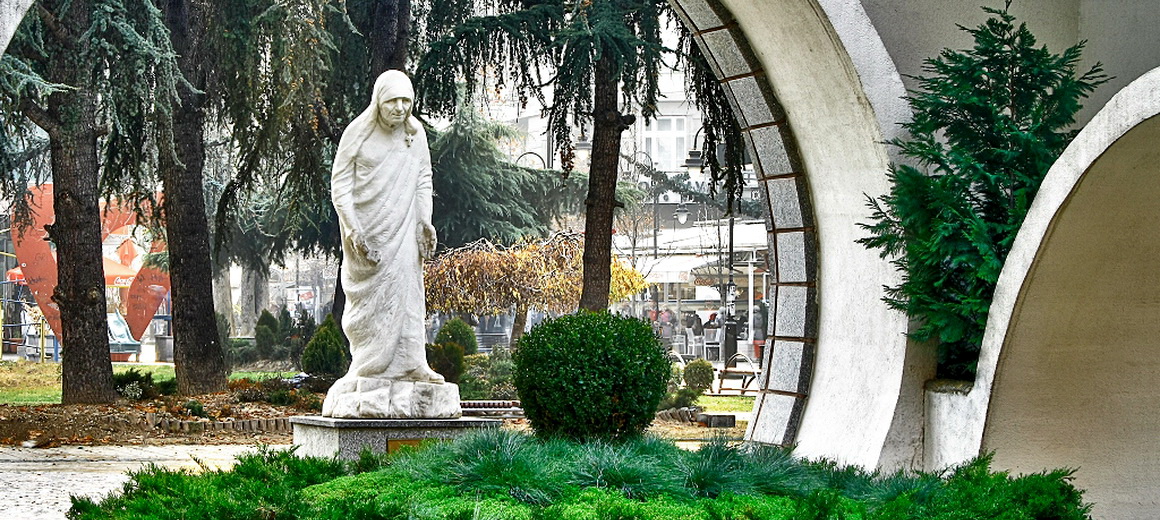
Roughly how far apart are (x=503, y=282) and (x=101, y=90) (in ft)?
40.2

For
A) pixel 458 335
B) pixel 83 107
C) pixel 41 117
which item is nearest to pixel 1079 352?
pixel 83 107

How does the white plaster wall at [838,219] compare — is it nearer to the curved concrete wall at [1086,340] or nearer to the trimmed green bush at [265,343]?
the curved concrete wall at [1086,340]

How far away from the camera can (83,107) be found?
1891 centimetres

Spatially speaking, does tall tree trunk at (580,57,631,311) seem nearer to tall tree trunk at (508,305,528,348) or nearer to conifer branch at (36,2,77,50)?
conifer branch at (36,2,77,50)

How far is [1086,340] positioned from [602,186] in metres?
12.3

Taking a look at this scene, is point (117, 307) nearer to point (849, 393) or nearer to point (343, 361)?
point (343, 361)

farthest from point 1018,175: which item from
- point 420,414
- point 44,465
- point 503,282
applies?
point 503,282

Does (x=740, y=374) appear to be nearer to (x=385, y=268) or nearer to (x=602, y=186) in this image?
(x=602, y=186)

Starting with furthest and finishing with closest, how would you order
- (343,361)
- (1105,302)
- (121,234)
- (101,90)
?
(121,234) < (343,361) < (101,90) < (1105,302)

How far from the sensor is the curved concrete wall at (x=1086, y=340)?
797 centimetres

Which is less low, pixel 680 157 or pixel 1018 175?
pixel 680 157

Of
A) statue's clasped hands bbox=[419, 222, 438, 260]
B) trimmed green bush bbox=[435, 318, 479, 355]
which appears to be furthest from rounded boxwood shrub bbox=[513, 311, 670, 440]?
trimmed green bush bbox=[435, 318, 479, 355]

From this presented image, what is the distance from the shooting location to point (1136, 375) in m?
8.84

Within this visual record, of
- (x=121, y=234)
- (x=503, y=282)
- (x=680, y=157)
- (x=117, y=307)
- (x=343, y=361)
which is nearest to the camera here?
(x=343, y=361)
